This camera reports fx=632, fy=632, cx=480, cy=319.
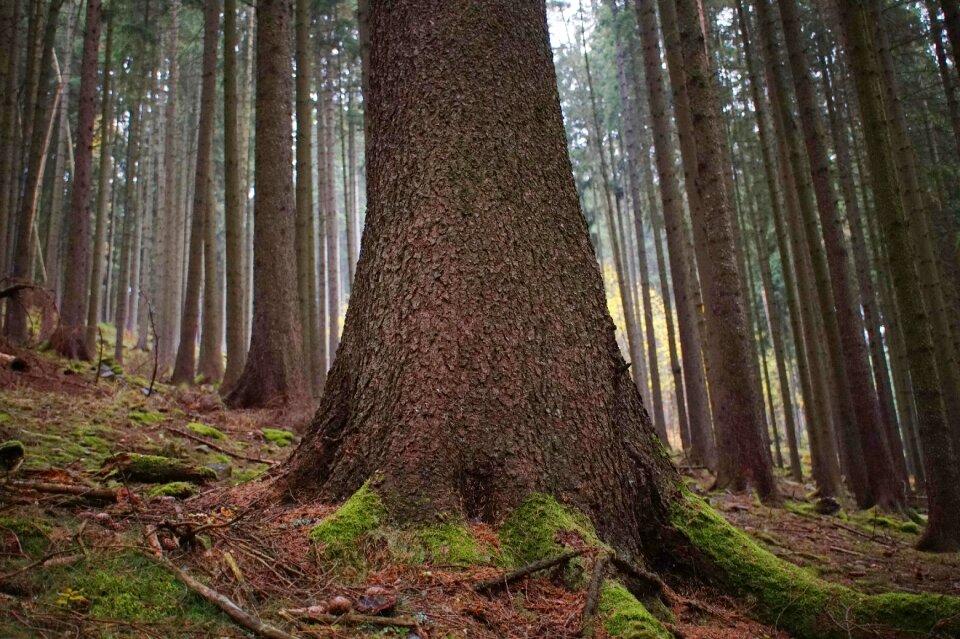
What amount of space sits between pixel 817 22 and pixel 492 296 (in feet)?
56.3

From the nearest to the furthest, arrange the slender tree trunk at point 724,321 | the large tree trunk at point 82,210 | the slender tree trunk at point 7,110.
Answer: the slender tree trunk at point 724,321
the large tree trunk at point 82,210
the slender tree trunk at point 7,110

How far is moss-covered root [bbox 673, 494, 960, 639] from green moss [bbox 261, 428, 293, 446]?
194 inches

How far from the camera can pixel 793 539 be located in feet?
19.5

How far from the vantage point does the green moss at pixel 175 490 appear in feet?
12.1

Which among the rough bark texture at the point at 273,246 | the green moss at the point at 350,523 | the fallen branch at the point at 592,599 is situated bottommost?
the fallen branch at the point at 592,599

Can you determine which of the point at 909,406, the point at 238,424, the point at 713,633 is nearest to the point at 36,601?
the point at 713,633

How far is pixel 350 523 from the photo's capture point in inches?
111

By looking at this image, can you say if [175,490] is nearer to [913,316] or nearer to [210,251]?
[913,316]

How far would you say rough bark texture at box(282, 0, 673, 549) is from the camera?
9.97 ft

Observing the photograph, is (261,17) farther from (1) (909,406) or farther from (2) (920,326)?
(1) (909,406)

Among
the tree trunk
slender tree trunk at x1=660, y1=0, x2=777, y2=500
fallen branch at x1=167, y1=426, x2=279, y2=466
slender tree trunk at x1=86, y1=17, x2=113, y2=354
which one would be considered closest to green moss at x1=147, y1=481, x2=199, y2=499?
fallen branch at x1=167, y1=426, x2=279, y2=466

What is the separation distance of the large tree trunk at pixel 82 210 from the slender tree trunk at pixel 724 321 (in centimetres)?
920

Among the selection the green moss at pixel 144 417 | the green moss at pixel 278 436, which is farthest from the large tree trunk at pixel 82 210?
the green moss at pixel 278 436

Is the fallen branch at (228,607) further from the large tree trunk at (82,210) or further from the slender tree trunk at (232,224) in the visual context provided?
the large tree trunk at (82,210)
